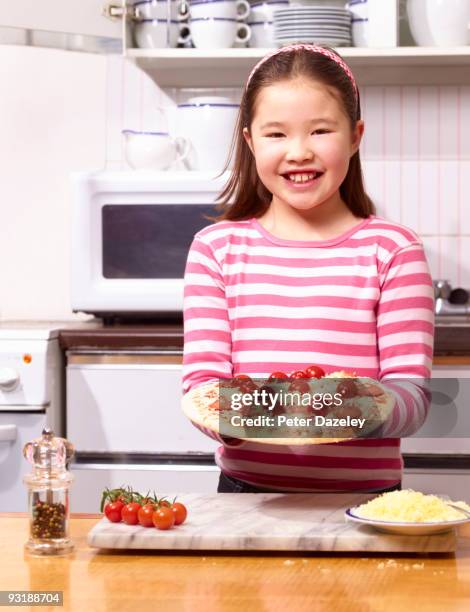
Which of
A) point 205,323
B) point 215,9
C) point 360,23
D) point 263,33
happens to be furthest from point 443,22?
point 205,323

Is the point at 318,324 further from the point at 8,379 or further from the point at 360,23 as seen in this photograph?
the point at 360,23

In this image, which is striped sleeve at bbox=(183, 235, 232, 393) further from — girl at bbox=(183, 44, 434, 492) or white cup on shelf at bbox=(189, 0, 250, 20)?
white cup on shelf at bbox=(189, 0, 250, 20)

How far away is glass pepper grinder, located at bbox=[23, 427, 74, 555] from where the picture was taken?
1117 millimetres

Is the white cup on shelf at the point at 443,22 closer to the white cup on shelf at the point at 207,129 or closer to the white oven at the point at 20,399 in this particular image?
the white cup on shelf at the point at 207,129

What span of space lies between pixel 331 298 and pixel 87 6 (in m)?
1.57

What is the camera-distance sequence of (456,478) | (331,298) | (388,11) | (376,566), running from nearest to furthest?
(376,566) → (331,298) → (456,478) → (388,11)

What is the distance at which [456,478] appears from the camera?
2.26 meters

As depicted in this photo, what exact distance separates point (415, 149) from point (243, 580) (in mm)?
2025

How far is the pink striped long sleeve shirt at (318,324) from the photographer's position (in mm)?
1418

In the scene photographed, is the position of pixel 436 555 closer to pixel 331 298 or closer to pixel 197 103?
pixel 331 298

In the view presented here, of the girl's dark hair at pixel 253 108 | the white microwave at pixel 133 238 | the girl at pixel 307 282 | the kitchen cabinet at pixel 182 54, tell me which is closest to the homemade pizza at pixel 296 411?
the girl at pixel 307 282

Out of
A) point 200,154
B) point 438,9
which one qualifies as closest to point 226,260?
point 200,154

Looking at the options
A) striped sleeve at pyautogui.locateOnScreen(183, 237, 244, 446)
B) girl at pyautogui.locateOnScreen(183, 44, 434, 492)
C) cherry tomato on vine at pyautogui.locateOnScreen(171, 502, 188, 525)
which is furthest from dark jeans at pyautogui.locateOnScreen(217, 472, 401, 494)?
cherry tomato on vine at pyautogui.locateOnScreen(171, 502, 188, 525)

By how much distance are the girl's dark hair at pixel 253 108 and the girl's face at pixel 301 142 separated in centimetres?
2
